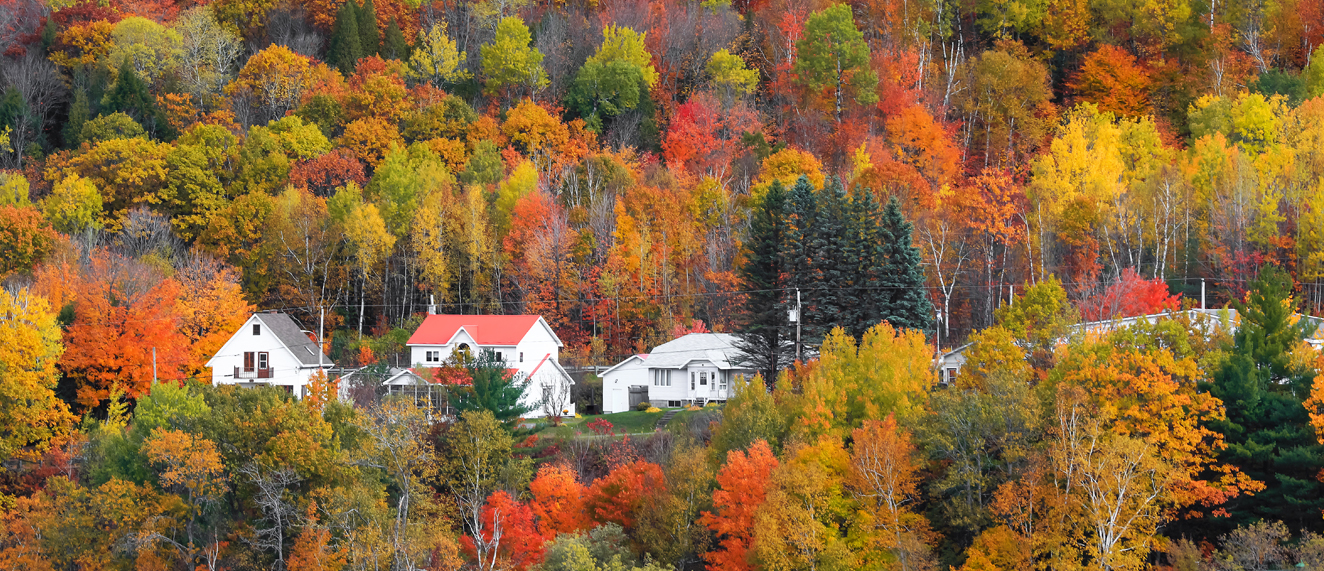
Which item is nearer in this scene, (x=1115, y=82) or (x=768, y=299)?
(x=768, y=299)

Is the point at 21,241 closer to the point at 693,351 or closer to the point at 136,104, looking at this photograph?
the point at 136,104

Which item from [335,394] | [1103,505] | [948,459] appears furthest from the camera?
[335,394]

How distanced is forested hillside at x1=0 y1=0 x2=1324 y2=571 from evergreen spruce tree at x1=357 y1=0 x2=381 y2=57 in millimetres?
1072

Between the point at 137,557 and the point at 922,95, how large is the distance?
195 feet

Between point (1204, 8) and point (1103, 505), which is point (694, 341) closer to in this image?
point (1103, 505)

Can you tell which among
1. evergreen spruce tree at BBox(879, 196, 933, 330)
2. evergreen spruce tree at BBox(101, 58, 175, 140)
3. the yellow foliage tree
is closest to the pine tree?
evergreen spruce tree at BBox(879, 196, 933, 330)

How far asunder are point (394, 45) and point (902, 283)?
59432mm

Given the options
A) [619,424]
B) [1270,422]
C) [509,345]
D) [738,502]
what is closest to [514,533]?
[738,502]

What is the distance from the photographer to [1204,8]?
90938mm

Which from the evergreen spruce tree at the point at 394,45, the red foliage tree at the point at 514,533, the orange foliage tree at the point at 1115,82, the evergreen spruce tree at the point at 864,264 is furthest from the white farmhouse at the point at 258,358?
the orange foliage tree at the point at 1115,82

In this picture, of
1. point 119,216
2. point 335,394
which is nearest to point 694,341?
point 335,394

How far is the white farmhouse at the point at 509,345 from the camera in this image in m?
70.2

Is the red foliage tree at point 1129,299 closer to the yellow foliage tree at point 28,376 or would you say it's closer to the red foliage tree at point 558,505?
the red foliage tree at point 558,505

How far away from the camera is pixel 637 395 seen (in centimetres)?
7400
